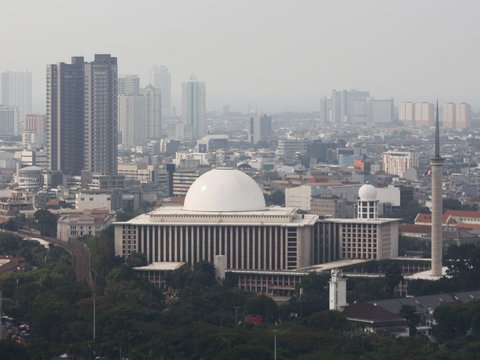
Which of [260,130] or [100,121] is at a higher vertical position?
[100,121]

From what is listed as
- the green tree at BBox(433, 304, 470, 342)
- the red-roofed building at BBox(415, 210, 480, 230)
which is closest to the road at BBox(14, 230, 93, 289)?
the green tree at BBox(433, 304, 470, 342)

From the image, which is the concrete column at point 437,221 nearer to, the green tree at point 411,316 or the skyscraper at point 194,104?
the green tree at point 411,316

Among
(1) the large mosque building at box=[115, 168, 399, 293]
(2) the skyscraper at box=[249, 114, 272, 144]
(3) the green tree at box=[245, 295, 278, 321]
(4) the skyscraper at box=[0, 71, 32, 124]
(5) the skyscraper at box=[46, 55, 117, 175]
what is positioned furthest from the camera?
(4) the skyscraper at box=[0, 71, 32, 124]

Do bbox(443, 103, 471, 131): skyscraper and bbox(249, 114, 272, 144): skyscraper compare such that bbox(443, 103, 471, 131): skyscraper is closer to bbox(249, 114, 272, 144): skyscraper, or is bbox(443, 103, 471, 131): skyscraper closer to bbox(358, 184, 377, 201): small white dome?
bbox(249, 114, 272, 144): skyscraper

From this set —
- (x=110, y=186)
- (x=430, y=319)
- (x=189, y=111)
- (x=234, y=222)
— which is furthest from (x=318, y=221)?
(x=189, y=111)

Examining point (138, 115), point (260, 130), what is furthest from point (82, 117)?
point (260, 130)

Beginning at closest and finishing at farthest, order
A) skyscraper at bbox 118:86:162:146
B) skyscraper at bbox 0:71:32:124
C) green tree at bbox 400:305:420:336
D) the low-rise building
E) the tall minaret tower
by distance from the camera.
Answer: green tree at bbox 400:305:420:336 → the tall minaret tower → the low-rise building → skyscraper at bbox 118:86:162:146 → skyscraper at bbox 0:71:32:124

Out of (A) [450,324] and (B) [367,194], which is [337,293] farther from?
(B) [367,194]

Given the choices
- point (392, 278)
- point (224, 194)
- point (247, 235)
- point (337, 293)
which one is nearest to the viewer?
point (337, 293)
